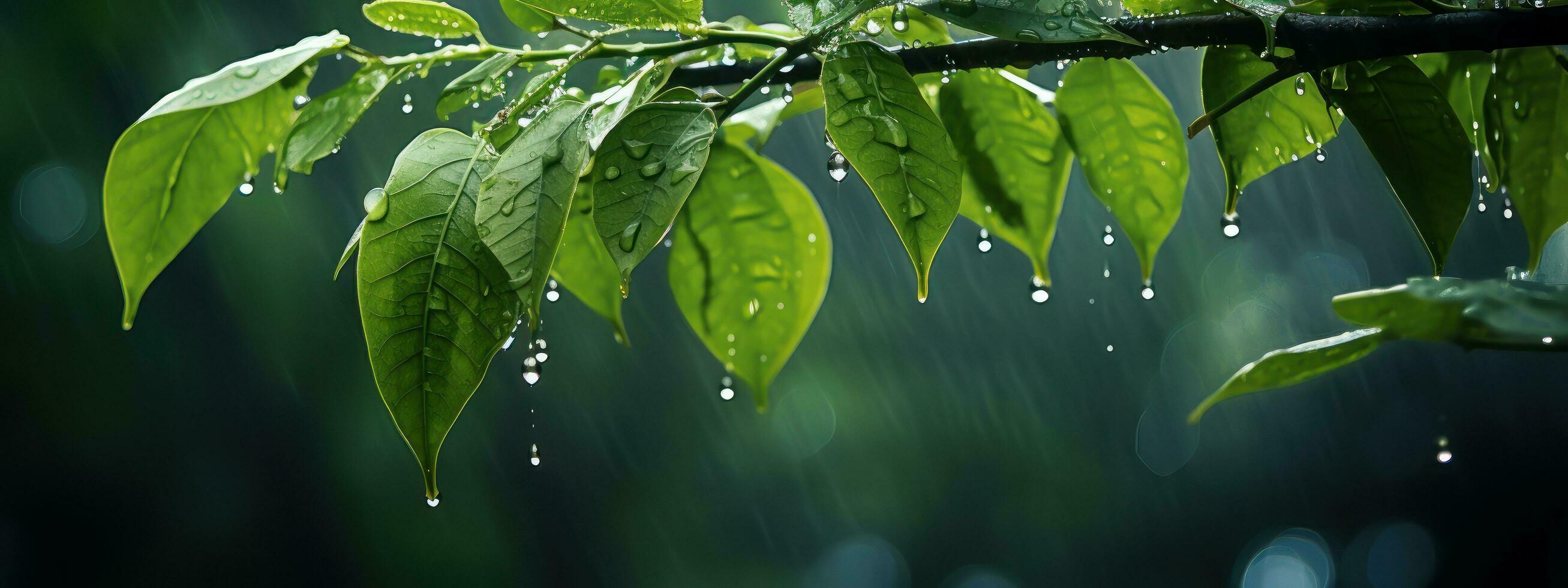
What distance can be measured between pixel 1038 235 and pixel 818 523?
5.82 ft

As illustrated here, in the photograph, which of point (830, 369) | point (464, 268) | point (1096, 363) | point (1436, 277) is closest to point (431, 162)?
point (464, 268)

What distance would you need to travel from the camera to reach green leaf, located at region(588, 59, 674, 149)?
9 cm

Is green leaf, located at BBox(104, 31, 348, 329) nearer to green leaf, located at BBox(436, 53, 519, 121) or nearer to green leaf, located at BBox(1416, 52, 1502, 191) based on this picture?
green leaf, located at BBox(436, 53, 519, 121)

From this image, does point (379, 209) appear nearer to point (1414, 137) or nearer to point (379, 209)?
point (379, 209)

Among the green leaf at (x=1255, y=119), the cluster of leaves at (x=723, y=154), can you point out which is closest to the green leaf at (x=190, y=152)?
the cluster of leaves at (x=723, y=154)

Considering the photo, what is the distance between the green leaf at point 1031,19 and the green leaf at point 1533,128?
0.21ft

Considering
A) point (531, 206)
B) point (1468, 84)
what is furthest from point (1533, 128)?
point (531, 206)

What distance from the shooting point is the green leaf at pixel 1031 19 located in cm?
8

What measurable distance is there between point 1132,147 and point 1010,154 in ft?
0.05

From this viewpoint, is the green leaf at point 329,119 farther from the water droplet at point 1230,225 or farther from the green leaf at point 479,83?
the water droplet at point 1230,225

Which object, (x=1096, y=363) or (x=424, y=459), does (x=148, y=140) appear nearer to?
(x=424, y=459)

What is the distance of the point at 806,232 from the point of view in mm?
123

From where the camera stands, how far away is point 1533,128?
0.12 meters

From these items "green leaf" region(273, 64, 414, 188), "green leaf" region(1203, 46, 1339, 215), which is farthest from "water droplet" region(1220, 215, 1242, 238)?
"green leaf" region(273, 64, 414, 188)
